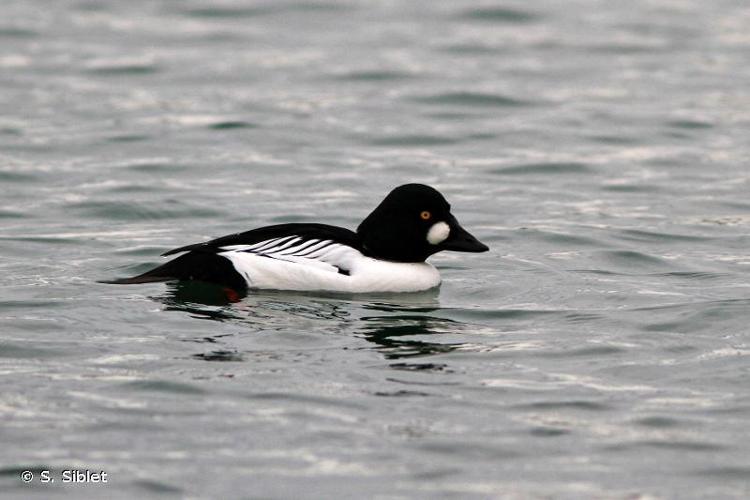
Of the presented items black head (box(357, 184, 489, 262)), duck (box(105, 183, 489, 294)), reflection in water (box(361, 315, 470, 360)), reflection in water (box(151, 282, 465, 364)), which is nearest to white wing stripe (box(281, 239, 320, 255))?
duck (box(105, 183, 489, 294))

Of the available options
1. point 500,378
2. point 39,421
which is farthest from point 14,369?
point 500,378

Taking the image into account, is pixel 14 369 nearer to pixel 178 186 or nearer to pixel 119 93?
pixel 178 186

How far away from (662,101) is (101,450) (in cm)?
1305

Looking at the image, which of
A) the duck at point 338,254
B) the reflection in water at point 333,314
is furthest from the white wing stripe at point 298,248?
the reflection in water at point 333,314

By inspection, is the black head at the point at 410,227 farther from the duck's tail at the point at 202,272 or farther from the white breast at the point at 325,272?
the duck's tail at the point at 202,272

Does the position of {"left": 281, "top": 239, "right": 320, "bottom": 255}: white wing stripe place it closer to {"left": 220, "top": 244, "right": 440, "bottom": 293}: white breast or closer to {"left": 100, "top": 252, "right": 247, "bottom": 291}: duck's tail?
{"left": 220, "top": 244, "right": 440, "bottom": 293}: white breast

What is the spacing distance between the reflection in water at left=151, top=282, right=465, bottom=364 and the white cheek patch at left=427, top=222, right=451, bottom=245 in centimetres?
40

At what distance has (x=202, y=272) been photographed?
36.9 feet

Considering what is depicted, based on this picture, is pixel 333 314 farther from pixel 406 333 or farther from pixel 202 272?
pixel 202 272

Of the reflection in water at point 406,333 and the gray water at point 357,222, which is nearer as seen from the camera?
the gray water at point 357,222

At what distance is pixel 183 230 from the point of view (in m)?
14.2

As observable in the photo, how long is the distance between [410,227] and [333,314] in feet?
3.48

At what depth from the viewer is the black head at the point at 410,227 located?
1152 cm

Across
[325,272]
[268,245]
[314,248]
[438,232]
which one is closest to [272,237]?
[268,245]
